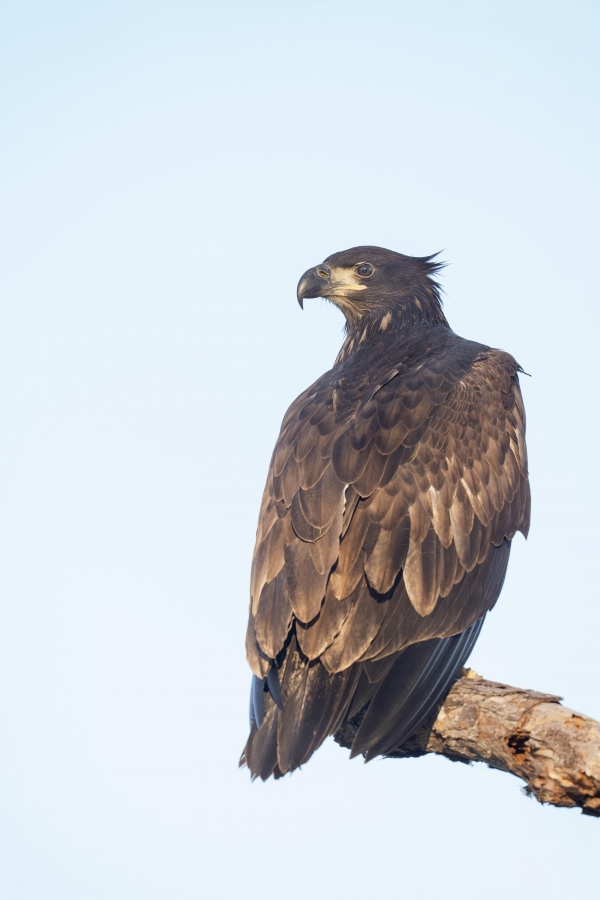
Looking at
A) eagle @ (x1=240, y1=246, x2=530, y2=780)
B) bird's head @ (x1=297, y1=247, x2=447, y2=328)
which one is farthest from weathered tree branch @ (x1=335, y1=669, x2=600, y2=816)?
bird's head @ (x1=297, y1=247, x2=447, y2=328)

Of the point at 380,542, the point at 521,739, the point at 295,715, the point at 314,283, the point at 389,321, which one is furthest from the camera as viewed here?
the point at 314,283

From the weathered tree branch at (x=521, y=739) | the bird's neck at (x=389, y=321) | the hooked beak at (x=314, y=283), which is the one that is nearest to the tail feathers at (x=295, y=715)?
the weathered tree branch at (x=521, y=739)

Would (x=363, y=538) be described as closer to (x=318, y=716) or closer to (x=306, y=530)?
(x=306, y=530)

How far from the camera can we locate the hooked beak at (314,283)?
1023 centimetres

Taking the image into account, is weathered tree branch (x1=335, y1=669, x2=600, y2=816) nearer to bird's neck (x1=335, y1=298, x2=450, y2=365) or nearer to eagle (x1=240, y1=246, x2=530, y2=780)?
eagle (x1=240, y1=246, x2=530, y2=780)

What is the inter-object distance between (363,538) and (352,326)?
13.3ft

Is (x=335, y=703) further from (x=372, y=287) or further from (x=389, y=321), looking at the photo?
(x=372, y=287)

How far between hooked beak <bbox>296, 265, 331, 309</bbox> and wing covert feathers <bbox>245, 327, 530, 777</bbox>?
188 centimetres

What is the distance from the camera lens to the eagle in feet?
21.5

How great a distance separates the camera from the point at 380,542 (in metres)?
6.93

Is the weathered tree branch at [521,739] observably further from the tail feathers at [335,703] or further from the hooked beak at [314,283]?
the hooked beak at [314,283]

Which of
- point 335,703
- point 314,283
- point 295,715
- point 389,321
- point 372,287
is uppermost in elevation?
point 372,287

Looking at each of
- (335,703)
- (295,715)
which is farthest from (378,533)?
(295,715)

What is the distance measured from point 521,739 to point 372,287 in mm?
5510
